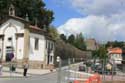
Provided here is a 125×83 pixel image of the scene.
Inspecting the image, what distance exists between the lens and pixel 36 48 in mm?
77500

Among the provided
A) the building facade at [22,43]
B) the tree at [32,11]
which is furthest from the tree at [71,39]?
the building facade at [22,43]

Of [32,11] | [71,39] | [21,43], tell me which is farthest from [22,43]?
[71,39]

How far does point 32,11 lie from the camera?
315ft

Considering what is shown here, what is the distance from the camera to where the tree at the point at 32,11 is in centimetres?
9120

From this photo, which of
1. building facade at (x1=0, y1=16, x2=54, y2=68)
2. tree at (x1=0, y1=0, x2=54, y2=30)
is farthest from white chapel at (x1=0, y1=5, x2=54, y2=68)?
tree at (x1=0, y1=0, x2=54, y2=30)

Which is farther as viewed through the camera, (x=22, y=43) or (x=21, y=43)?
(x=21, y=43)

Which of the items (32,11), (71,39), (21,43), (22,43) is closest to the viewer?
(22,43)

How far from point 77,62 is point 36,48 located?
39.4 m

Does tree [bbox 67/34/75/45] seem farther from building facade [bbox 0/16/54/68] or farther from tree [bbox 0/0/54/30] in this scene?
building facade [bbox 0/16/54/68]

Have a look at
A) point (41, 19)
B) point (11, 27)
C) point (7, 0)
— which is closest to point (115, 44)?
point (41, 19)

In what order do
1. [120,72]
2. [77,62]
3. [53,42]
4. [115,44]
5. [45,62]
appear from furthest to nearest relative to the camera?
[115,44], [53,42], [45,62], [77,62], [120,72]

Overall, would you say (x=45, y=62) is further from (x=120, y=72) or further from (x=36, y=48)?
(x=120, y=72)

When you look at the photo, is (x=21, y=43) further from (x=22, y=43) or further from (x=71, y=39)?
(x=71, y=39)

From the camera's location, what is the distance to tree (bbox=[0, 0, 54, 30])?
299 feet
